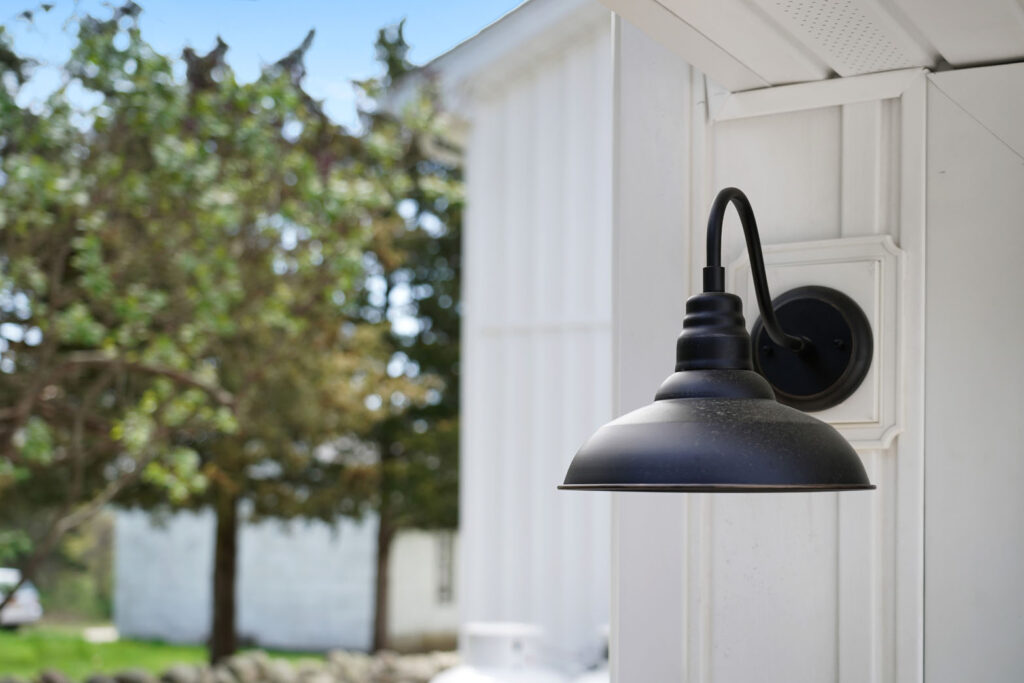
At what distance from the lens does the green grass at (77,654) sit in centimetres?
1048

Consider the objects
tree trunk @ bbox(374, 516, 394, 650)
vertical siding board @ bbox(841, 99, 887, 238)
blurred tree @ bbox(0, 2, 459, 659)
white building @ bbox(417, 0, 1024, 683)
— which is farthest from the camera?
tree trunk @ bbox(374, 516, 394, 650)

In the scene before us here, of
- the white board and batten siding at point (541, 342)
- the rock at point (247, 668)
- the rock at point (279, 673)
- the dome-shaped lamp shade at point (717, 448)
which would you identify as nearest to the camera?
the dome-shaped lamp shade at point (717, 448)

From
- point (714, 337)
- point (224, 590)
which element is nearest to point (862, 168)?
point (714, 337)

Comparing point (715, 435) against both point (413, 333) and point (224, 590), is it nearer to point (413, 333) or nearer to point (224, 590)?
point (413, 333)

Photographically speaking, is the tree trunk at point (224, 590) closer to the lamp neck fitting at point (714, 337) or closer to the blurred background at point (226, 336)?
the blurred background at point (226, 336)

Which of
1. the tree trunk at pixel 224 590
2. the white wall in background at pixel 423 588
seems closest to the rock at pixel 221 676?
the tree trunk at pixel 224 590

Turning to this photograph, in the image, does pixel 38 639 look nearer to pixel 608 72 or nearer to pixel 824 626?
pixel 608 72

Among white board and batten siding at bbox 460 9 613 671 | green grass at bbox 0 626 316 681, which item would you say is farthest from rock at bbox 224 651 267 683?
white board and batten siding at bbox 460 9 613 671

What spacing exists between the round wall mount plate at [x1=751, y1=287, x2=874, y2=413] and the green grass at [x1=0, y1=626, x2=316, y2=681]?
8784 millimetres

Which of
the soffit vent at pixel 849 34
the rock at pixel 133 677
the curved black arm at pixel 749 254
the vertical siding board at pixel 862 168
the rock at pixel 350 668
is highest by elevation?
the soffit vent at pixel 849 34

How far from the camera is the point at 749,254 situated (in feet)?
5.49

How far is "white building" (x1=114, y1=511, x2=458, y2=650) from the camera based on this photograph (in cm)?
1187

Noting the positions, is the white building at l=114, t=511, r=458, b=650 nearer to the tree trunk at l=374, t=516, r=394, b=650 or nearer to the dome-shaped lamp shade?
the tree trunk at l=374, t=516, r=394, b=650

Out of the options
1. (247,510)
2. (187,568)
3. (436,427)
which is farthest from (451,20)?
(187,568)
